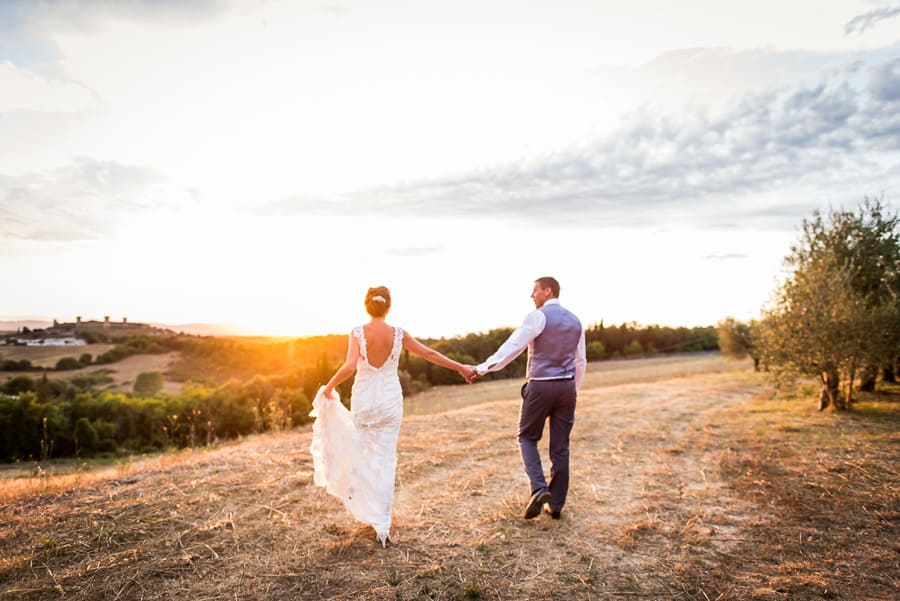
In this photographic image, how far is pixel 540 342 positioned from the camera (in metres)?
7.42

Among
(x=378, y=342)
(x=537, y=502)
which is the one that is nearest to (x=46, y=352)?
(x=378, y=342)

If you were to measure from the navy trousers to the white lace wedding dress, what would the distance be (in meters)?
1.80

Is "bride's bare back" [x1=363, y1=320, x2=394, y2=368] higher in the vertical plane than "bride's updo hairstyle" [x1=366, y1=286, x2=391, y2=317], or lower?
lower

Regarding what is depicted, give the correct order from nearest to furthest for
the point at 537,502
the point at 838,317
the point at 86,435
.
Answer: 1. the point at 537,502
2. the point at 838,317
3. the point at 86,435

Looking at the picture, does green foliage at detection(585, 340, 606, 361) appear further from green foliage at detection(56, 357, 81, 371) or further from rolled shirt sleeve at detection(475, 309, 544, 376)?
rolled shirt sleeve at detection(475, 309, 544, 376)

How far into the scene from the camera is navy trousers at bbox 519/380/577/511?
7391 millimetres

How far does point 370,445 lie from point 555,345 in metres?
2.69

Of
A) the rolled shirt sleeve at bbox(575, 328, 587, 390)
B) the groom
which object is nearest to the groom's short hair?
the groom

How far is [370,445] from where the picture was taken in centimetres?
685

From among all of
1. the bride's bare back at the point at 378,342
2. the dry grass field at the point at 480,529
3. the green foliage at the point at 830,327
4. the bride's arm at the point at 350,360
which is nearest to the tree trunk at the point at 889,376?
the green foliage at the point at 830,327

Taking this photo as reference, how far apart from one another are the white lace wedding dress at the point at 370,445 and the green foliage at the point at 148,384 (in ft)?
111

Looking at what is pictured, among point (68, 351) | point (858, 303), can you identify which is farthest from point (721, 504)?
point (68, 351)

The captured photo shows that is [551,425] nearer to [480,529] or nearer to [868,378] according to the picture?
[480,529]

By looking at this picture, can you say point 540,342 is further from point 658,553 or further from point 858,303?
point 858,303
